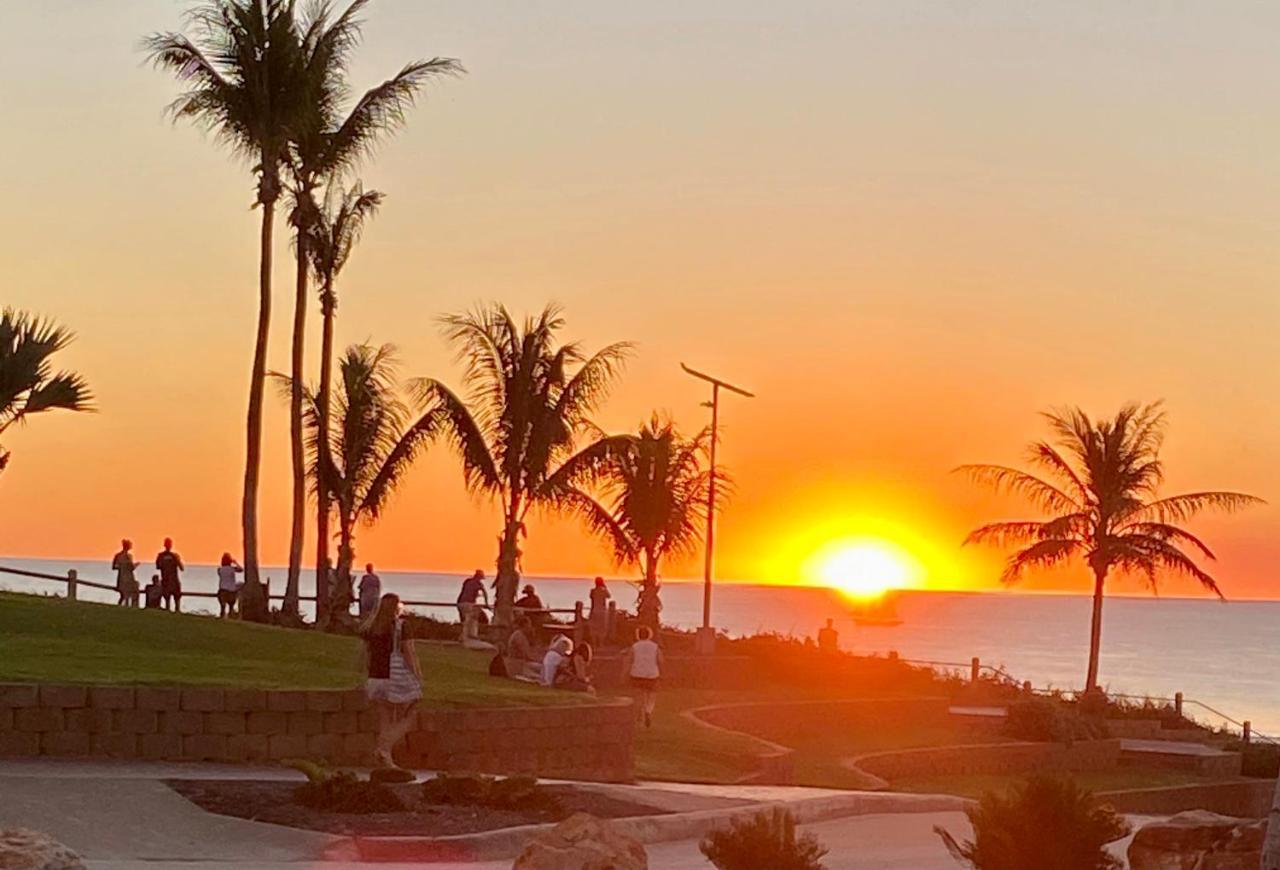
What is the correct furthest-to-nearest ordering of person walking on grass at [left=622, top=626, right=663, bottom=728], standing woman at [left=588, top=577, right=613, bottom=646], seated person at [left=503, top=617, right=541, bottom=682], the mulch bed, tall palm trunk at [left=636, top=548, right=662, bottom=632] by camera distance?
tall palm trunk at [left=636, top=548, right=662, bottom=632] → standing woman at [left=588, top=577, right=613, bottom=646] → seated person at [left=503, top=617, right=541, bottom=682] → person walking on grass at [left=622, top=626, right=663, bottom=728] → the mulch bed

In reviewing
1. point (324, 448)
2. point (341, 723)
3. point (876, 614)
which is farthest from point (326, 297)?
point (876, 614)

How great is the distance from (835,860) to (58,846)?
700 cm

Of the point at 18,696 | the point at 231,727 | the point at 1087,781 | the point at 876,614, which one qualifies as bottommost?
the point at 1087,781

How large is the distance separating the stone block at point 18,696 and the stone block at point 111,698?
1.60 ft

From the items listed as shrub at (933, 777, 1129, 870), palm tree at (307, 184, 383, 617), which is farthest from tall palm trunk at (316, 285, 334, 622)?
shrub at (933, 777, 1129, 870)

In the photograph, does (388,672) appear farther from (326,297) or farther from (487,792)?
(326,297)

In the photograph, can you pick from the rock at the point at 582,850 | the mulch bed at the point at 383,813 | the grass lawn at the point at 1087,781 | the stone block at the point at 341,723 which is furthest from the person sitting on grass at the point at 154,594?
the rock at the point at 582,850

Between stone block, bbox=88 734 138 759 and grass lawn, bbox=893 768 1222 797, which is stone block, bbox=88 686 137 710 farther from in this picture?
grass lawn, bbox=893 768 1222 797

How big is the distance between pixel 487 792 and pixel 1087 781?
20.0 metres

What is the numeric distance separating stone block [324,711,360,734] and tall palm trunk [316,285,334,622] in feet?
72.5

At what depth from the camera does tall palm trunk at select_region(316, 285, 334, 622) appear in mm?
42312

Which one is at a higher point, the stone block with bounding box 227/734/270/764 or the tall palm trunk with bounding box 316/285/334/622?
the tall palm trunk with bounding box 316/285/334/622

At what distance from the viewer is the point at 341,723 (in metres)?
19.3

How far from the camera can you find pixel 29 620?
87.4ft
